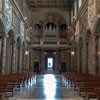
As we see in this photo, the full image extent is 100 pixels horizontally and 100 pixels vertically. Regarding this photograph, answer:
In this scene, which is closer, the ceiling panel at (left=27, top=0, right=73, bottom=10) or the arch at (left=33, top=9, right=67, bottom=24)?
the ceiling panel at (left=27, top=0, right=73, bottom=10)

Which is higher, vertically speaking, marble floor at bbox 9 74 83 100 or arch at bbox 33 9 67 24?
arch at bbox 33 9 67 24

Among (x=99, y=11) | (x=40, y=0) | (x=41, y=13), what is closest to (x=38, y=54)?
(x=41, y=13)

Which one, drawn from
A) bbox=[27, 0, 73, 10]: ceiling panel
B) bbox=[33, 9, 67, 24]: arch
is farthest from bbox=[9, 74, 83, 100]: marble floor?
bbox=[33, 9, 67, 24]: arch

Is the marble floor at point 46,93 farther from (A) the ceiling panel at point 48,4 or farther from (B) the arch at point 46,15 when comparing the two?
(B) the arch at point 46,15

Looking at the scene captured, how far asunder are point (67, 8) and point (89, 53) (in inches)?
786

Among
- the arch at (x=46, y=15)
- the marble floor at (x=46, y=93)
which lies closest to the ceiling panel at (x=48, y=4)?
the arch at (x=46, y=15)

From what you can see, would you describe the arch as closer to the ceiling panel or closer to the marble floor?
the ceiling panel

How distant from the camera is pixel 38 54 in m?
49.5

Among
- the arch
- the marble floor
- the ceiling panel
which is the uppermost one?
the ceiling panel

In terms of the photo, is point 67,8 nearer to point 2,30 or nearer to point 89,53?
point 89,53

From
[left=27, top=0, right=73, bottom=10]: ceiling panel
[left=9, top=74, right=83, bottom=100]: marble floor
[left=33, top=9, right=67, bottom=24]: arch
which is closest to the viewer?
[left=9, top=74, right=83, bottom=100]: marble floor

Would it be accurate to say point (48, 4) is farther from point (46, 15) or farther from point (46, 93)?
point (46, 93)

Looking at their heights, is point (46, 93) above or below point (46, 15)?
below

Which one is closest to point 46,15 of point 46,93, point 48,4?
point 48,4
